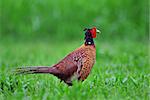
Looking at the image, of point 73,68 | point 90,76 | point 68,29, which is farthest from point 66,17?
point 73,68

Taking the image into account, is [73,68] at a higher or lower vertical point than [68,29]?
lower

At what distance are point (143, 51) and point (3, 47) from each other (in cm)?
345

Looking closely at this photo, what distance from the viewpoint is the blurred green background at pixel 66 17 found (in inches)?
586

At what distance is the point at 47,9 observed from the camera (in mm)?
15125

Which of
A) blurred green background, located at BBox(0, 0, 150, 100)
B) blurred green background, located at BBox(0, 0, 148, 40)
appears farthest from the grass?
blurred green background, located at BBox(0, 0, 148, 40)

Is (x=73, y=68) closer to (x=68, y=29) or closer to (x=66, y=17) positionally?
(x=68, y=29)

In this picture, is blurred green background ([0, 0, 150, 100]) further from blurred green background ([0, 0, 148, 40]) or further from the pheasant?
the pheasant

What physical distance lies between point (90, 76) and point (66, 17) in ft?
21.8

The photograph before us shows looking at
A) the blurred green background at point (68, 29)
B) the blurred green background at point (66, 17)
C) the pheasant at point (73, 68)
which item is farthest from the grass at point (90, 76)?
the blurred green background at point (66, 17)

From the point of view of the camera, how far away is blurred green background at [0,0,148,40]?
48.8 feet

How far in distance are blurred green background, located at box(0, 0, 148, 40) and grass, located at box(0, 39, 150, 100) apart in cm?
115

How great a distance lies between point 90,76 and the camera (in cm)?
858

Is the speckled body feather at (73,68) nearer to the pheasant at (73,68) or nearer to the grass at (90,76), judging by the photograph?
the pheasant at (73,68)

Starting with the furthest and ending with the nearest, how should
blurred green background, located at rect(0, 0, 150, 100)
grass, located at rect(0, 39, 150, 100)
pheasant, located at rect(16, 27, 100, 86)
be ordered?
blurred green background, located at rect(0, 0, 150, 100) < pheasant, located at rect(16, 27, 100, 86) < grass, located at rect(0, 39, 150, 100)
